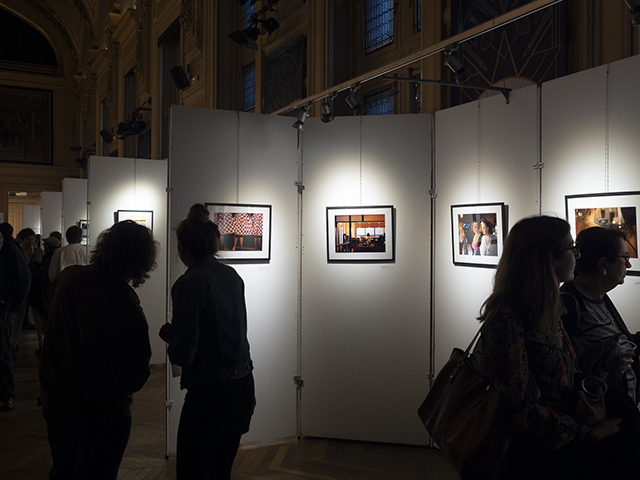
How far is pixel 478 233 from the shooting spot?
437cm

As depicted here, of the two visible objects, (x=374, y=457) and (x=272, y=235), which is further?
(x=272, y=235)

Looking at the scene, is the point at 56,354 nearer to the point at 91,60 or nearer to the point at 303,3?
the point at 303,3

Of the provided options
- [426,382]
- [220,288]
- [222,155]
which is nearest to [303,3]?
[222,155]

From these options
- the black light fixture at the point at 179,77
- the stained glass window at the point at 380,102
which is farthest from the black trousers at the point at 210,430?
the black light fixture at the point at 179,77

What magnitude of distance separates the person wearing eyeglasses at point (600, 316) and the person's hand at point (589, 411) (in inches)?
24.9

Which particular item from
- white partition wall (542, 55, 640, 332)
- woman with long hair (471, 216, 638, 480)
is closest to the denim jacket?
woman with long hair (471, 216, 638, 480)

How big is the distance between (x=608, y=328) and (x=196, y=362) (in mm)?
2031

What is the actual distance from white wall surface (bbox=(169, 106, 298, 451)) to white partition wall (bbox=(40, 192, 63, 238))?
10.7 meters

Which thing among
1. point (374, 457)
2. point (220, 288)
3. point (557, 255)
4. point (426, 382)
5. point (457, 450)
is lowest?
point (374, 457)

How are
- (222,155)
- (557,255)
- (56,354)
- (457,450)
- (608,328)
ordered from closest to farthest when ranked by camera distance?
(457,450) < (557,255) < (56,354) < (608,328) < (222,155)

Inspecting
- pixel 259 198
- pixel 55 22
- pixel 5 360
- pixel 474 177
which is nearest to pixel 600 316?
pixel 474 177

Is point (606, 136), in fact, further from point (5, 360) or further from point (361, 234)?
point (5, 360)

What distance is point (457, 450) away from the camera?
1.72 metres

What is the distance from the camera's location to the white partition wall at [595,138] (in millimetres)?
3369
